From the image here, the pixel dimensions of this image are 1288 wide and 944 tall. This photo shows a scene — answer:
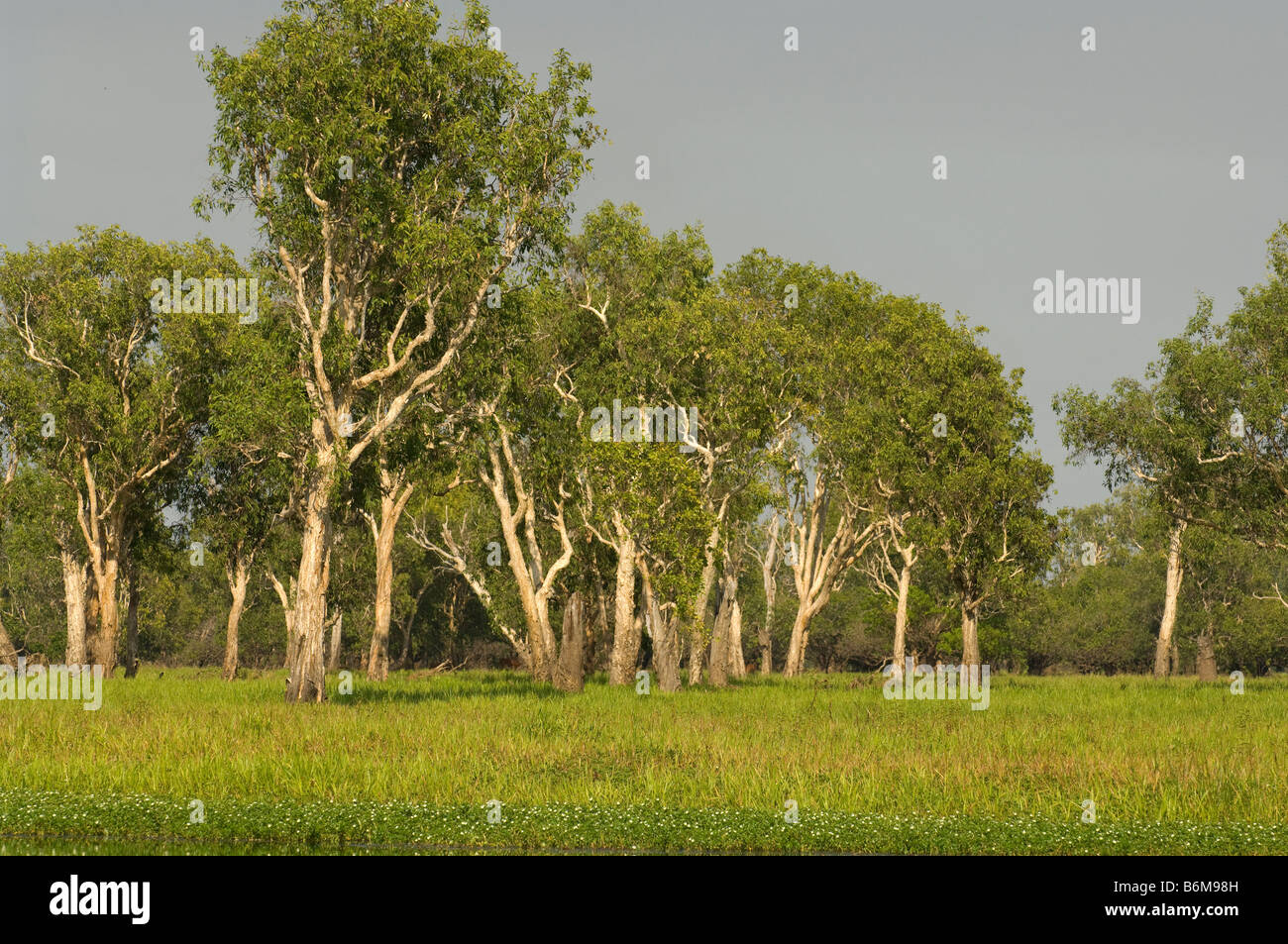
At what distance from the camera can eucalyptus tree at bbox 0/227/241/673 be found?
45000mm

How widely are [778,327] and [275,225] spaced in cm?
2014

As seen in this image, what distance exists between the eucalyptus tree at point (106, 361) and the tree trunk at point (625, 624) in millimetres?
16926

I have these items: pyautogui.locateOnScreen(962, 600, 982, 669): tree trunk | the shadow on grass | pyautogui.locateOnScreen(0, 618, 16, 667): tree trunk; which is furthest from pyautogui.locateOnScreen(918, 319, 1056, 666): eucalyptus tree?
pyautogui.locateOnScreen(0, 618, 16, 667): tree trunk

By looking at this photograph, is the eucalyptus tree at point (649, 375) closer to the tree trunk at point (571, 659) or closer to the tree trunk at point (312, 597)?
the tree trunk at point (571, 659)

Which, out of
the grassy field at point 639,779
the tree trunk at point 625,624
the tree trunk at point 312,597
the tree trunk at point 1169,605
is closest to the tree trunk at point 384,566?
the tree trunk at point 625,624

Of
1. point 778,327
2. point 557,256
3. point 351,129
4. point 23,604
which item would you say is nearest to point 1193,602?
point 778,327

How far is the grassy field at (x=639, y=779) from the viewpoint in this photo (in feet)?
51.5

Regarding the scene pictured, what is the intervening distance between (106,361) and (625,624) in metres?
21.8

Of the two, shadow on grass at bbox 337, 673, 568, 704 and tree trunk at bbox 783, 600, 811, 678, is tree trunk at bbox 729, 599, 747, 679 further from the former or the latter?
shadow on grass at bbox 337, 673, 568, 704

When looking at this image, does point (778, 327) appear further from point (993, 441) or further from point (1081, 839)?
point (1081, 839)

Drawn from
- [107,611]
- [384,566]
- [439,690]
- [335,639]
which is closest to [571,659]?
[439,690]

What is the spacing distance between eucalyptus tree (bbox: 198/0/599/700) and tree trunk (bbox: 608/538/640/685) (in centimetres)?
998

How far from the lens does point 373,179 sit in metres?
33.8
